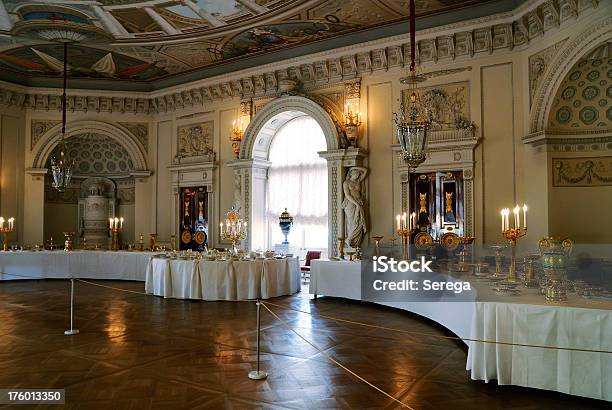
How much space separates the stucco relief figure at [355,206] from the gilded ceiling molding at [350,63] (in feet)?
7.53

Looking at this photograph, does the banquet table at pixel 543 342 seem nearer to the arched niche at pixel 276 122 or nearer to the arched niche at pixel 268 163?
the arched niche at pixel 268 163

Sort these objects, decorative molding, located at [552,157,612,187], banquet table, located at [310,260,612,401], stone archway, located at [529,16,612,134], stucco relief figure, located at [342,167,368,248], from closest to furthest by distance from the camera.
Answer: banquet table, located at [310,260,612,401], stone archway, located at [529,16,612,134], decorative molding, located at [552,157,612,187], stucco relief figure, located at [342,167,368,248]

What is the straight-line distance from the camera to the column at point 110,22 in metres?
9.80

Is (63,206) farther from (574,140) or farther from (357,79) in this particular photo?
(574,140)

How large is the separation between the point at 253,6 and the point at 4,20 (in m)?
5.51

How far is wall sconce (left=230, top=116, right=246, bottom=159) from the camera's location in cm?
1235

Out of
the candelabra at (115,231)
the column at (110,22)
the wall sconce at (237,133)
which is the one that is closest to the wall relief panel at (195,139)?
the wall sconce at (237,133)

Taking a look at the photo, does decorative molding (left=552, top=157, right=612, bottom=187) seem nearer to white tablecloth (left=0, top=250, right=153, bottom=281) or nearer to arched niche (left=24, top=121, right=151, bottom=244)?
white tablecloth (left=0, top=250, right=153, bottom=281)

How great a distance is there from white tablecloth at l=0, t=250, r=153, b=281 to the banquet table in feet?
29.3

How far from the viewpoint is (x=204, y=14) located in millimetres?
9898

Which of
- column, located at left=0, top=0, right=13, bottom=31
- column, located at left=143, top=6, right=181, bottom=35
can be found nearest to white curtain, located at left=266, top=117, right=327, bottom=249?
column, located at left=143, top=6, right=181, bottom=35

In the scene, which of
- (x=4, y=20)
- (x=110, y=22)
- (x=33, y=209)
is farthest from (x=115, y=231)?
(x=4, y=20)

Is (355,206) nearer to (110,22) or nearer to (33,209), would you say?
(110,22)

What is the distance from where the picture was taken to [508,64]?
29.2 ft
